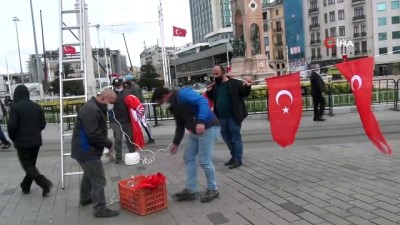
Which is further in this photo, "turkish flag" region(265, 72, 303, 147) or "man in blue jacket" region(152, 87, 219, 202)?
"turkish flag" region(265, 72, 303, 147)

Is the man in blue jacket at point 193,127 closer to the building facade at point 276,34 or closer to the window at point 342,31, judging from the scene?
the window at point 342,31

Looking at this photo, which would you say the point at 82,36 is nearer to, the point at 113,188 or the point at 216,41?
the point at 113,188

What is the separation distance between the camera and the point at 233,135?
297 inches

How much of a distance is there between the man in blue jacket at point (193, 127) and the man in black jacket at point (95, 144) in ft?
2.37

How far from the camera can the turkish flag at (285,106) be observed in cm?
659

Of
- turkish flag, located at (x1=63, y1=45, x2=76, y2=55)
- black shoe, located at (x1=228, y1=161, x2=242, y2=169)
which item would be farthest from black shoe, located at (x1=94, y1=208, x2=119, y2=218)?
turkish flag, located at (x1=63, y1=45, x2=76, y2=55)

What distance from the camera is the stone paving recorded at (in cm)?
499

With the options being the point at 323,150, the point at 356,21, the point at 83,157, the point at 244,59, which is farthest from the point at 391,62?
the point at 83,157

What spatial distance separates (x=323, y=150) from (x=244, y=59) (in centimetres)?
2472

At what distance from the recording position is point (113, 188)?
22.2 ft

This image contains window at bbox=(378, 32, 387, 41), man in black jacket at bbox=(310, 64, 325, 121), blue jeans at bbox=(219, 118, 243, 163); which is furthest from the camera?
window at bbox=(378, 32, 387, 41)

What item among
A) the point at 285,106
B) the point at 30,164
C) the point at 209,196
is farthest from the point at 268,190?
the point at 30,164

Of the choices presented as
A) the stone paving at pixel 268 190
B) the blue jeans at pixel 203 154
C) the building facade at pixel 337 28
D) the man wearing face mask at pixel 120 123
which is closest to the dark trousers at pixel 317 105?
the stone paving at pixel 268 190

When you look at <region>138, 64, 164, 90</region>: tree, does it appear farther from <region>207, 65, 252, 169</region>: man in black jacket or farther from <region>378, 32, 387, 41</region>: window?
<region>207, 65, 252, 169</region>: man in black jacket
